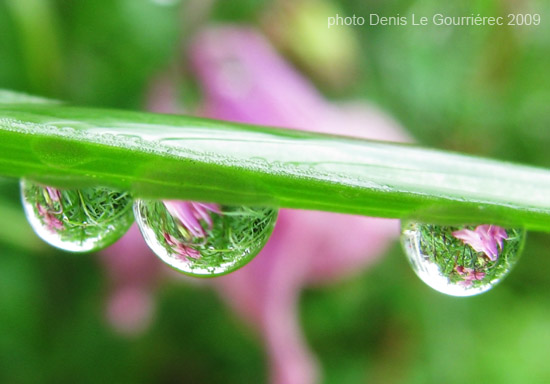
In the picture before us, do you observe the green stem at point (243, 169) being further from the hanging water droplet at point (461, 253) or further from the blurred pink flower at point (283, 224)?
the blurred pink flower at point (283, 224)

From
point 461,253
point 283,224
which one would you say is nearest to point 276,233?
point 283,224

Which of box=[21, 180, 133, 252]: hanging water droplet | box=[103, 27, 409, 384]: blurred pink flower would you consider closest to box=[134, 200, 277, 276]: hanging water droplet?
box=[21, 180, 133, 252]: hanging water droplet

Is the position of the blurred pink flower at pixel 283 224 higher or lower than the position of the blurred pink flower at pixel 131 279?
higher

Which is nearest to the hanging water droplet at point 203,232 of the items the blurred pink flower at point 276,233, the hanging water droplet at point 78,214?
the hanging water droplet at point 78,214

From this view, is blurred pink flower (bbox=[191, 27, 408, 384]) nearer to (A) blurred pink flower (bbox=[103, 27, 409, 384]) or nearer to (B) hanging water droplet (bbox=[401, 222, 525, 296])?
(A) blurred pink flower (bbox=[103, 27, 409, 384])

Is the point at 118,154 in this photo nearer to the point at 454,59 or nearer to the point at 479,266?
the point at 479,266

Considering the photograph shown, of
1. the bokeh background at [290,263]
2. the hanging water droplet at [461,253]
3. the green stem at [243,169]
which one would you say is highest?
the green stem at [243,169]

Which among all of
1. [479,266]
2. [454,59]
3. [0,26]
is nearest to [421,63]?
[454,59]
